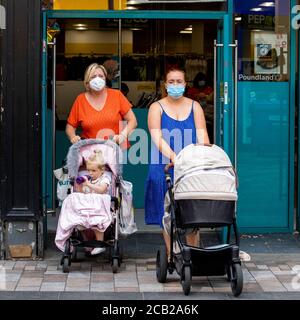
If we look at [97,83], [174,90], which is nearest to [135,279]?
[174,90]

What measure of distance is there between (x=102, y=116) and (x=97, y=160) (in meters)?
0.53

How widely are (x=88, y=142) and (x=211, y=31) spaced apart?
257 centimetres

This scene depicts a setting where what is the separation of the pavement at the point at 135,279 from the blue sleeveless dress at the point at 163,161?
578 mm

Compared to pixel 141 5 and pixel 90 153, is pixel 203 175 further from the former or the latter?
pixel 141 5

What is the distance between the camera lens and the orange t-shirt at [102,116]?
24.3ft

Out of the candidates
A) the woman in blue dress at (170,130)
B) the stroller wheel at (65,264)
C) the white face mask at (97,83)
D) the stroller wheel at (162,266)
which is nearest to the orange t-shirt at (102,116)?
the white face mask at (97,83)

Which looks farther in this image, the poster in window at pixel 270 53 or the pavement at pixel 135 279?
the poster in window at pixel 270 53

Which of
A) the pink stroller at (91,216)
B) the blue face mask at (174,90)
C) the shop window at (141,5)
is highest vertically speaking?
the shop window at (141,5)

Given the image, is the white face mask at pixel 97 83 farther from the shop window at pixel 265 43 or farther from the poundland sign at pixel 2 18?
the shop window at pixel 265 43

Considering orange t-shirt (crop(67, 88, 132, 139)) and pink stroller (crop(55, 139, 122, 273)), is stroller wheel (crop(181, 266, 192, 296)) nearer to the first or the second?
pink stroller (crop(55, 139, 122, 273))

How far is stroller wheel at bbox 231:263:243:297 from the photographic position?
6.25 metres

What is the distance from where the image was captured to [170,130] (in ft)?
22.9
